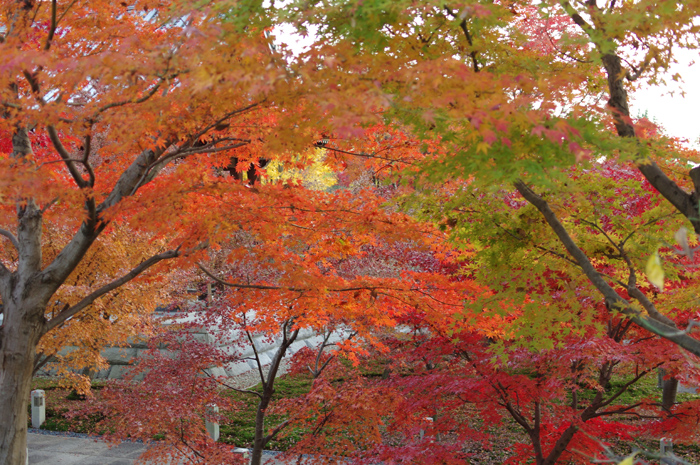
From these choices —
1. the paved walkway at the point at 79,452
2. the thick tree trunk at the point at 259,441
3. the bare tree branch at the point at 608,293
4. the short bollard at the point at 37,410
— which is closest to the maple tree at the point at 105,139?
the bare tree branch at the point at 608,293

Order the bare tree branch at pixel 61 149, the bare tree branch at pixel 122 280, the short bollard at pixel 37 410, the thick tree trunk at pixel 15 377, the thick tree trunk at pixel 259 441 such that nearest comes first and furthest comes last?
the bare tree branch at pixel 61 149
the thick tree trunk at pixel 15 377
the bare tree branch at pixel 122 280
the thick tree trunk at pixel 259 441
the short bollard at pixel 37 410

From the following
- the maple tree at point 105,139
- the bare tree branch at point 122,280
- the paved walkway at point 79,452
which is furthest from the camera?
the paved walkway at point 79,452

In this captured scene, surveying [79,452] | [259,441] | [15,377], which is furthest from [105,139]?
[79,452]

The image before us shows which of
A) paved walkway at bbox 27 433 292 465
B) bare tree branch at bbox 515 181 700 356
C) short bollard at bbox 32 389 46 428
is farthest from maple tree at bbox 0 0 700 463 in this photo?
short bollard at bbox 32 389 46 428

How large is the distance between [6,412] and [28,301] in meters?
1.23

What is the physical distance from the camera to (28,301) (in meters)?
5.81

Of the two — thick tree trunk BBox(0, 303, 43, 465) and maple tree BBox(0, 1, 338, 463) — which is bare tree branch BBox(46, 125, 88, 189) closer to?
maple tree BBox(0, 1, 338, 463)

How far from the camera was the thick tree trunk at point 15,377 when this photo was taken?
5617mm

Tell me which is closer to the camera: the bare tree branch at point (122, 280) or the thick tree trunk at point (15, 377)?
the thick tree trunk at point (15, 377)

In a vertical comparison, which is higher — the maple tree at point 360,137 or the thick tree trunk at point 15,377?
the maple tree at point 360,137

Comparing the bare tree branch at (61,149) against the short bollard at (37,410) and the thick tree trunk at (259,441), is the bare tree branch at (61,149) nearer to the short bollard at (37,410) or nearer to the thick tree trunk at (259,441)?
the thick tree trunk at (259,441)

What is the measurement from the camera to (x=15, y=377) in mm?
5676

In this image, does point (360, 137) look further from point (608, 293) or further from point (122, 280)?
point (122, 280)


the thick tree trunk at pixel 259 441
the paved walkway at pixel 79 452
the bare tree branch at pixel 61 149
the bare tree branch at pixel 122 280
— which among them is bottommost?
the paved walkway at pixel 79 452
